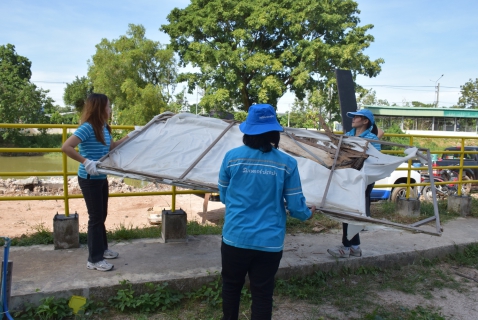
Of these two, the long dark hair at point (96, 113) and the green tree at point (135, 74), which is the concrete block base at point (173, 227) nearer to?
the long dark hair at point (96, 113)

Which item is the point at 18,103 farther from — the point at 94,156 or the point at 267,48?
the point at 94,156

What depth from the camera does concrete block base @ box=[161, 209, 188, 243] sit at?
15.3 feet

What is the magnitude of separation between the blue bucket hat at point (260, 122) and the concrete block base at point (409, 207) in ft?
16.6

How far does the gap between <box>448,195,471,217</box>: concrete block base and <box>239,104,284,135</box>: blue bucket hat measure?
614 centimetres

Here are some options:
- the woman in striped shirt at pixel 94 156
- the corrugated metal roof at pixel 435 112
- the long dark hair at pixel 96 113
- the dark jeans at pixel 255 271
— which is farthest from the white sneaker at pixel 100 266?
the corrugated metal roof at pixel 435 112

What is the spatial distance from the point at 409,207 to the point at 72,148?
551cm

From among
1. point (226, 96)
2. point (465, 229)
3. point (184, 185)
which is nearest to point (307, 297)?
point (184, 185)

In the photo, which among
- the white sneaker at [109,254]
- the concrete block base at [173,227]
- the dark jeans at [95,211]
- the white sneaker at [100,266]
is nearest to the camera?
the dark jeans at [95,211]

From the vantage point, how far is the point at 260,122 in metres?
2.43

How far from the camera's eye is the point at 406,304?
3752mm

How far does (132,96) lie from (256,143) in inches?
1186

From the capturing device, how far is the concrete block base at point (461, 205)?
7.15 metres

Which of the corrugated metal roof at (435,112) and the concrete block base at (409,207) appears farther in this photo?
the corrugated metal roof at (435,112)

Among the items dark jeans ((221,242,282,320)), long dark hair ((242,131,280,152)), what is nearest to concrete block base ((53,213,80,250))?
dark jeans ((221,242,282,320))
